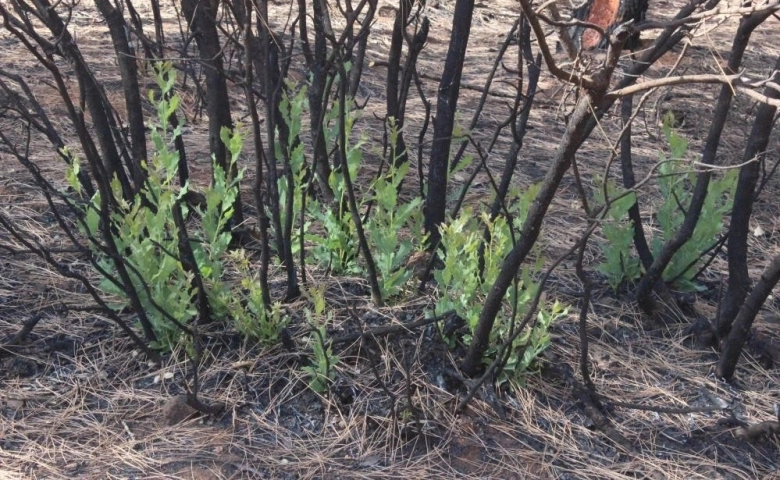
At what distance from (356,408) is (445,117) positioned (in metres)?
1.09

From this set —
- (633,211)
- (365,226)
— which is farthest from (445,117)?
(633,211)

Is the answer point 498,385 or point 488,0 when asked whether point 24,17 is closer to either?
point 498,385

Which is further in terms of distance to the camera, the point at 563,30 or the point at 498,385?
the point at 498,385

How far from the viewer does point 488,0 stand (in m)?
7.74

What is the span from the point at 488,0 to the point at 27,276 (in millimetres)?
6031

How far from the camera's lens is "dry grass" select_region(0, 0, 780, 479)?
215 cm

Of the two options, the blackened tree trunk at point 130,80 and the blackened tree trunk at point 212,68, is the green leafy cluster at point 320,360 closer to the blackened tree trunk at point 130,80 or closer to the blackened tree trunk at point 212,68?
the blackened tree trunk at point 212,68

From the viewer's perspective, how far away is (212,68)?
8.91 ft

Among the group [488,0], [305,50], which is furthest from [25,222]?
[488,0]

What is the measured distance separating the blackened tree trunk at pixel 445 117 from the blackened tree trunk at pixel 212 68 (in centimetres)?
73

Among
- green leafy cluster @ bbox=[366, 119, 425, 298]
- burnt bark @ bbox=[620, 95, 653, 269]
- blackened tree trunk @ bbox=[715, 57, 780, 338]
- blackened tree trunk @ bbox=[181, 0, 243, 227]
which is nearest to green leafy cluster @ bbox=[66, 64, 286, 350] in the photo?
blackened tree trunk @ bbox=[181, 0, 243, 227]

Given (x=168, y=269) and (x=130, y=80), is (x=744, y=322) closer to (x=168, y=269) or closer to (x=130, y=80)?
(x=168, y=269)

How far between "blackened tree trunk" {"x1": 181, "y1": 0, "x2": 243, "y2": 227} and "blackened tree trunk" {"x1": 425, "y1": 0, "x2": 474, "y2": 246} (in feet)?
2.41

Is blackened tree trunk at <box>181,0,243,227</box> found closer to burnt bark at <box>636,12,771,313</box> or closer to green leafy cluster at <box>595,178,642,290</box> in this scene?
green leafy cluster at <box>595,178,642,290</box>
